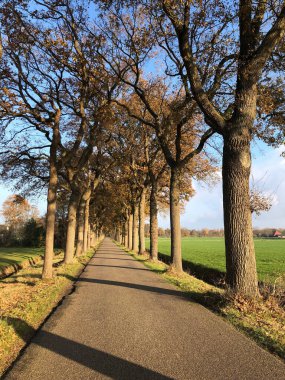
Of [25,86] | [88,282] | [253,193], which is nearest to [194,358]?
[253,193]

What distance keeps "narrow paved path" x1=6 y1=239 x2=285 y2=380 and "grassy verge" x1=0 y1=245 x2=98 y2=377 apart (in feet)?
0.93

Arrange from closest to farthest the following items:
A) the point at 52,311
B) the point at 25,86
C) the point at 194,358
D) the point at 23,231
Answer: the point at 194,358 < the point at 52,311 < the point at 25,86 < the point at 23,231

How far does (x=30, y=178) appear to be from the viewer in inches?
851

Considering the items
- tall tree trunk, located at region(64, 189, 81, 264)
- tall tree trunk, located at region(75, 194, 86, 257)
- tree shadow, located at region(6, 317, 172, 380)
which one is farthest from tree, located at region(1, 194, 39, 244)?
tree shadow, located at region(6, 317, 172, 380)

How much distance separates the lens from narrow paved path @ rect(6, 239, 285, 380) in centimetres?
495

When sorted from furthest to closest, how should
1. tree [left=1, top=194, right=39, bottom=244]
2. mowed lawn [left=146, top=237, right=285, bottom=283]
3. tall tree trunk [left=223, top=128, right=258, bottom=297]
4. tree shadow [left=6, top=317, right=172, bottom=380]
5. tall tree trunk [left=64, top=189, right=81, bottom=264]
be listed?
tree [left=1, top=194, right=39, bottom=244], mowed lawn [left=146, top=237, right=285, bottom=283], tall tree trunk [left=64, top=189, right=81, bottom=264], tall tree trunk [left=223, top=128, right=258, bottom=297], tree shadow [left=6, top=317, right=172, bottom=380]

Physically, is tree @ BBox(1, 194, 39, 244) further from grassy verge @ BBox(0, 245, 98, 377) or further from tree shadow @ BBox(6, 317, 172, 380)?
tree shadow @ BBox(6, 317, 172, 380)

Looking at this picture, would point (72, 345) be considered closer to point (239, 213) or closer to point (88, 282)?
point (239, 213)

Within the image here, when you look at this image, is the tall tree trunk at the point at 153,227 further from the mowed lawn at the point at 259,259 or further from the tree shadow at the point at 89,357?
the tree shadow at the point at 89,357

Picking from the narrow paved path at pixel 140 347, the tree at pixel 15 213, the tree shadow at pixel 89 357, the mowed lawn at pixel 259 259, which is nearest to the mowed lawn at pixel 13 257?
the mowed lawn at pixel 259 259

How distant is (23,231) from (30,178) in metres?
42.3

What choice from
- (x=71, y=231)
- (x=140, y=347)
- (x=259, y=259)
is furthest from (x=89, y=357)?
(x=259, y=259)

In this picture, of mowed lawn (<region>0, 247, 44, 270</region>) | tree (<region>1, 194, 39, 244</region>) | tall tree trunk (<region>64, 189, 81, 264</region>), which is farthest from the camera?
tree (<region>1, 194, 39, 244</region>)

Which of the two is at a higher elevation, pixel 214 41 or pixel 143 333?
pixel 214 41
